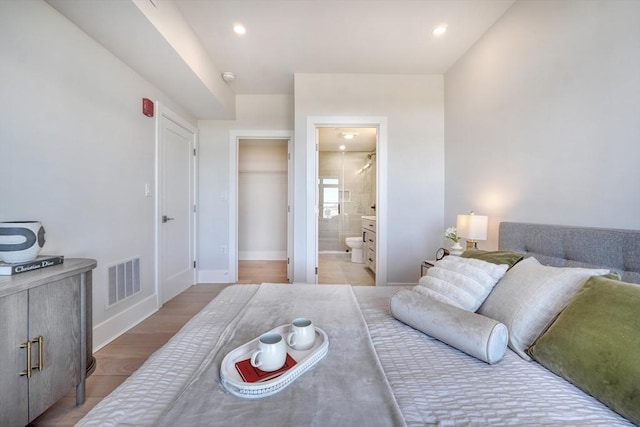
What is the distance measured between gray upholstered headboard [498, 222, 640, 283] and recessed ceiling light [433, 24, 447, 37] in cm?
180

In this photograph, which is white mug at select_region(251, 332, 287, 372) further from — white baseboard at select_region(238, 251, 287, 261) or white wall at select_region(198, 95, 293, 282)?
white baseboard at select_region(238, 251, 287, 261)

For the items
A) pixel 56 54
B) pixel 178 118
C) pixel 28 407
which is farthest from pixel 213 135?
pixel 28 407

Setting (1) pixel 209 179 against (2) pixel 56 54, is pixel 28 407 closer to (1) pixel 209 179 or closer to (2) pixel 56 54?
(2) pixel 56 54

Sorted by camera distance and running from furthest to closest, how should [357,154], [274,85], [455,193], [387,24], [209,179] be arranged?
[357,154] < [209,179] < [274,85] < [455,193] < [387,24]

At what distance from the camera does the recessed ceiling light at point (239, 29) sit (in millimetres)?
2251

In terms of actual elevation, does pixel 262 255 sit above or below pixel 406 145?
below

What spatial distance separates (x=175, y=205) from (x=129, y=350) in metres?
1.62

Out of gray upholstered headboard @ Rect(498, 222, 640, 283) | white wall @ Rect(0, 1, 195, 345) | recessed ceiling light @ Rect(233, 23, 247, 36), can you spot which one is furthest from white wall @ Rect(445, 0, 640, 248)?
white wall @ Rect(0, 1, 195, 345)

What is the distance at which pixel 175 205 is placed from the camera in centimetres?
308

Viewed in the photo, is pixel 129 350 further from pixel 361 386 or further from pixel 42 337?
pixel 361 386

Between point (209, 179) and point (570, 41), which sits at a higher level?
point (570, 41)

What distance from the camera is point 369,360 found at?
0.83 metres

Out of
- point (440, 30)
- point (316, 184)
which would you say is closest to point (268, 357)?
point (316, 184)

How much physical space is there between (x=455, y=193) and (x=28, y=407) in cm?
342
